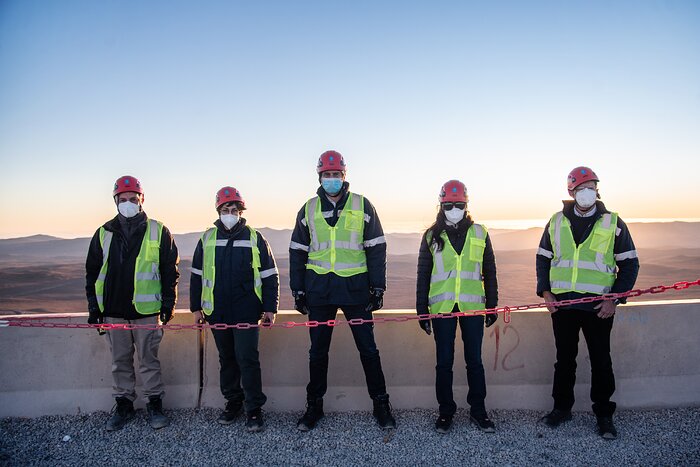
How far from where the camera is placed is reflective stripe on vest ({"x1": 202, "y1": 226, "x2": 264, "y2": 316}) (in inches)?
192

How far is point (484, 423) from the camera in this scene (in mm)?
4652

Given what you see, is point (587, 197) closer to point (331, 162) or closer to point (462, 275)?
point (462, 275)

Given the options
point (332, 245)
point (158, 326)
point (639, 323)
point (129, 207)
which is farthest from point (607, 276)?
point (129, 207)

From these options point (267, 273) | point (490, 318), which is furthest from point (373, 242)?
point (490, 318)

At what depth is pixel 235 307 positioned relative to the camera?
4836 mm

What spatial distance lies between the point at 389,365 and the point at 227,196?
8.51 ft

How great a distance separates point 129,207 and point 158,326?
1.32 meters

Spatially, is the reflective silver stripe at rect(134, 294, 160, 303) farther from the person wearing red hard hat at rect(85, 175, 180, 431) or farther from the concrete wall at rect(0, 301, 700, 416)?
the concrete wall at rect(0, 301, 700, 416)

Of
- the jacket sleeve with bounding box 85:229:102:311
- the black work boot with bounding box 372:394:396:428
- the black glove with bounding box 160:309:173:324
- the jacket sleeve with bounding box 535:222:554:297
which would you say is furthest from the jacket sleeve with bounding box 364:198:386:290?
the jacket sleeve with bounding box 85:229:102:311

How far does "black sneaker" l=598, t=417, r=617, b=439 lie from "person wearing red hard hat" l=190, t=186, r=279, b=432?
3.38 metres

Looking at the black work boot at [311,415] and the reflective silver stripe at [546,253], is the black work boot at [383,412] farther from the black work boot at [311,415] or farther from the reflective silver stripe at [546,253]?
the reflective silver stripe at [546,253]

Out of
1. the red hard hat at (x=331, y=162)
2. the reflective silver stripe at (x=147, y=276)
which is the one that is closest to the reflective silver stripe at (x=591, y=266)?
the red hard hat at (x=331, y=162)

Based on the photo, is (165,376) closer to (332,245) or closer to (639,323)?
(332,245)

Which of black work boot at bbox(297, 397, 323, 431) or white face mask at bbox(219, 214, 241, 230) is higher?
white face mask at bbox(219, 214, 241, 230)
